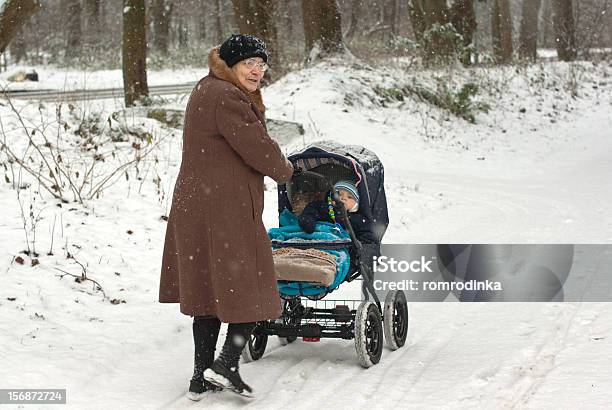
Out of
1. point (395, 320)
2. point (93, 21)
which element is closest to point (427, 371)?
point (395, 320)

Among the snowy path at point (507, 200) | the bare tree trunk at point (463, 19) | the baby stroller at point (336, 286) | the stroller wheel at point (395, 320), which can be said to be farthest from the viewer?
the bare tree trunk at point (463, 19)

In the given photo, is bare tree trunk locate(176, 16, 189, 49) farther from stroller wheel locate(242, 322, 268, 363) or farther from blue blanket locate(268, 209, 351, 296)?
stroller wheel locate(242, 322, 268, 363)

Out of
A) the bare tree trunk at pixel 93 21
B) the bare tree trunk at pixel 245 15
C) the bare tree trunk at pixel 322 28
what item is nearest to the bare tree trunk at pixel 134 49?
the bare tree trunk at pixel 245 15

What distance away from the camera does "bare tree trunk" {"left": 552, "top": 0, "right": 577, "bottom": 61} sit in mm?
28078

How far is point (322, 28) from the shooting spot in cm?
1872

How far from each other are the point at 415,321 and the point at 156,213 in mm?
3516

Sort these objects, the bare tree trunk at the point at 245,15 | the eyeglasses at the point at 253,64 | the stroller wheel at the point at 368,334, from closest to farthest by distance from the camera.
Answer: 1. the eyeglasses at the point at 253,64
2. the stroller wheel at the point at 368,334
3. the bare tree trunk at the point at 245,15

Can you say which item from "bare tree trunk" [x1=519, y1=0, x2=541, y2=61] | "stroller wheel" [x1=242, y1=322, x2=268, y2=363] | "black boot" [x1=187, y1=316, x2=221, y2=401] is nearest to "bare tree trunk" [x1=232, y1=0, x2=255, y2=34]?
"stroller wheel" [x1=242, y1=322, x2=268, y2=363]

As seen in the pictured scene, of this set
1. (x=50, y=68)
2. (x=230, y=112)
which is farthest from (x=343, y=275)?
(x=50, y=68)

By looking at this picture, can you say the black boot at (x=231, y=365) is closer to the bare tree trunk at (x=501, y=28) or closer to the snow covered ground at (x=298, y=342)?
the snow covered ground at (x=298, y=342)

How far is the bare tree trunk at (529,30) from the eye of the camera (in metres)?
28.6

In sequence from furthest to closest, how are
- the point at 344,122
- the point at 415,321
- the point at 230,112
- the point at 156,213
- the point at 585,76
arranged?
the point at 585,76
the point at 344,122
the point at 156,213
the point at 415,321
the point at 230,112

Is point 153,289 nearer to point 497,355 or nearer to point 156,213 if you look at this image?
point 156,213

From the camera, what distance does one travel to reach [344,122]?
16250 mm
